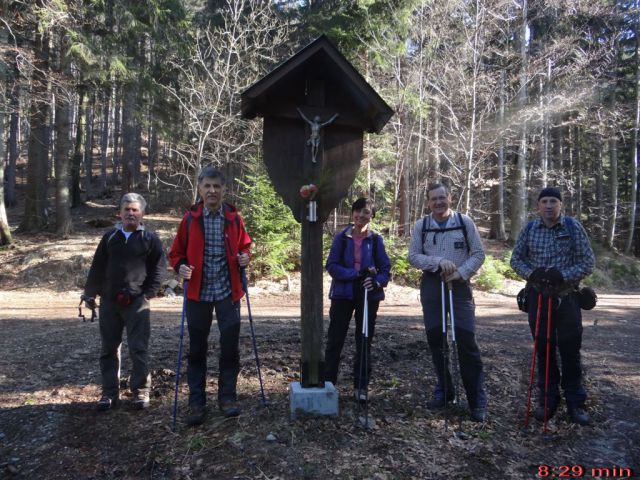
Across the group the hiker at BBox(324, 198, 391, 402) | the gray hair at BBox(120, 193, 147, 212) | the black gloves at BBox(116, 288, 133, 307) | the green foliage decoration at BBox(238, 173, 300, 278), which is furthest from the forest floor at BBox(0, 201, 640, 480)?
the green foliage decoration at BBox(238, 173, 300, 278)

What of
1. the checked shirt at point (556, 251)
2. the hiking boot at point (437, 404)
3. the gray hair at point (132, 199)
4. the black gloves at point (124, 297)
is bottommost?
the hiking boot at point (437, 404)

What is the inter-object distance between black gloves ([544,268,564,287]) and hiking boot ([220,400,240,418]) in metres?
3.09

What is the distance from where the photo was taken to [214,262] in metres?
4.09

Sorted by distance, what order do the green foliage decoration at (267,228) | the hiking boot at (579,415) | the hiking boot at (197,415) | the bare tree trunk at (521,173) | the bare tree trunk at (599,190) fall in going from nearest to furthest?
the hiking boot at (197,415) → the hiking boot at (579,415) → the green foliage decoration at (267,228) → the bare tree trunk at (521,173) → the bare tree trunk at (599,190)

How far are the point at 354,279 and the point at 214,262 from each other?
1.34 metres

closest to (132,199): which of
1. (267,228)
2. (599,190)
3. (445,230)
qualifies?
(445,230)

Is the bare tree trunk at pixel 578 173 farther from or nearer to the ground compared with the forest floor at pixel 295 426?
farther from the ground

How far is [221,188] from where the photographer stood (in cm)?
418

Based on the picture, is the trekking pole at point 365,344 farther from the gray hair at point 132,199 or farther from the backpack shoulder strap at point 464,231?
the gray hair at point 132,199

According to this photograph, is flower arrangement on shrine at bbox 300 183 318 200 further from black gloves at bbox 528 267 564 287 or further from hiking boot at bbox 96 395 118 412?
hiking boot at bbox 96 395 118 412

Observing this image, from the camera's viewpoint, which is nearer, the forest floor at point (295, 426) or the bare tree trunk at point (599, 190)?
the forest floor at point (295, 426)

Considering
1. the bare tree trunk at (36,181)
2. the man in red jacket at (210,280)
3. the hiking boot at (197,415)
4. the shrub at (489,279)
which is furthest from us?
the bare tree trunk at (36,181)

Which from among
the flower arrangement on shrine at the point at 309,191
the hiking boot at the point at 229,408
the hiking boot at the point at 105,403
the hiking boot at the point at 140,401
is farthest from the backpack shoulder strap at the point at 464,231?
the hiking boot at the point at 105,403
